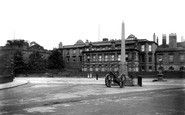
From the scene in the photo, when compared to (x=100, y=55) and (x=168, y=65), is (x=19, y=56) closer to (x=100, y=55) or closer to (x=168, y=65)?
(x=100, y=55)

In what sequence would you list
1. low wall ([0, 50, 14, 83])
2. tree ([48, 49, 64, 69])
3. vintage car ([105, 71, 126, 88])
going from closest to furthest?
1. vintage car ([105, 71, 126, 88])
2. low wall ([0, 50, 14, 83])
3. tree ([48, 49, 64, 69])

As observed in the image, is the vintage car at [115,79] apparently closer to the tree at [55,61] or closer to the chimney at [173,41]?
the chimney at [173,41]

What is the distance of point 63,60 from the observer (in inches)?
2586

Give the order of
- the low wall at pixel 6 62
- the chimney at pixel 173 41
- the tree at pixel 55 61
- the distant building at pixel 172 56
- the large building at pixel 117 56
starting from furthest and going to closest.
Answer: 1. the tree at pixel 55 61
2. the chimney at pixel 173 41
3. the large building at pixel 117 56
4. the distant building at pixel 172 56
5. the low wall at pixel 6 62

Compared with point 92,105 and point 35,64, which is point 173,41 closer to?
point 35,64

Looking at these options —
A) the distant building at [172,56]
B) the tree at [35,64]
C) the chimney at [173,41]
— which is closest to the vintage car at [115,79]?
the distant building at [172,56]

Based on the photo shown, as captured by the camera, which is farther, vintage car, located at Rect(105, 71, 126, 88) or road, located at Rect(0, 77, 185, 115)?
vintage car, located at Rect(105, 71, 126, 88)

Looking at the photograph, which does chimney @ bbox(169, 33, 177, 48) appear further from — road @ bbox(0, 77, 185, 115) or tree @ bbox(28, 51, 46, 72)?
road @ bbox(0, 77, 185, 115)

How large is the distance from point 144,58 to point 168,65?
6386 mm

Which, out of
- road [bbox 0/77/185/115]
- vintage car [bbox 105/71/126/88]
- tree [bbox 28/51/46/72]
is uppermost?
tree [bbox 28/51/46/72]

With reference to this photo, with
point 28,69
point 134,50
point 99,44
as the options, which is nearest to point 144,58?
point 134,50

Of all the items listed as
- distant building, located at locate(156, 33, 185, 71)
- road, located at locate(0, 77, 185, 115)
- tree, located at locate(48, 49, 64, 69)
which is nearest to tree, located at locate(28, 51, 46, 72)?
tree, located at locate(48, 49, 64, 69)

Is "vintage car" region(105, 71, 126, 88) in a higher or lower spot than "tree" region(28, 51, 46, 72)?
lower

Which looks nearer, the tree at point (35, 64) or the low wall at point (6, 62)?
the low wall at point (6, 62)
